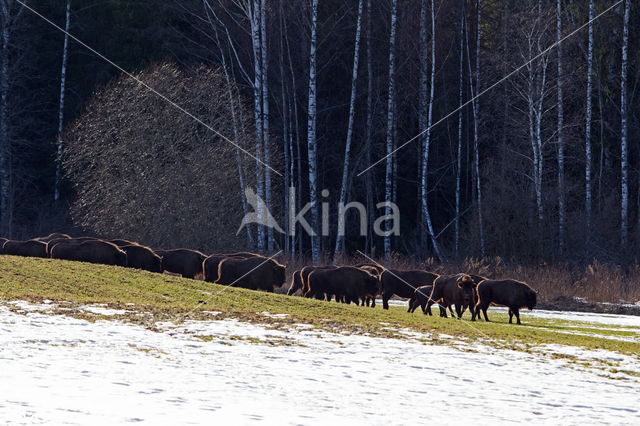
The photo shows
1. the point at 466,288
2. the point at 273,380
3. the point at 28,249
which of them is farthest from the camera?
the point at 28,249

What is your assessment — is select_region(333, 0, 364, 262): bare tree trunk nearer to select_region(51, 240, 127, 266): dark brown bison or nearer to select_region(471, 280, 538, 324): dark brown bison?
select_region(51, 240, 127, 266): dark brown bison

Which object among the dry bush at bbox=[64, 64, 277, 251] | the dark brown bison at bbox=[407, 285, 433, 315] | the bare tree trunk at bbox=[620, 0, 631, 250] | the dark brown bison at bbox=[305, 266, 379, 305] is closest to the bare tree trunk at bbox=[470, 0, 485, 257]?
the bare tree trunk at bbox=[620, 0, 631, 250]

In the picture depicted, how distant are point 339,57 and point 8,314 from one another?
40.3m

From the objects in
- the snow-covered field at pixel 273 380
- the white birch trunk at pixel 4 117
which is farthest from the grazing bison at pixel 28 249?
the white birch trunk at pixel 4 117

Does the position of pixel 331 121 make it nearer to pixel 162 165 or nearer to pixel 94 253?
pixel 162 165

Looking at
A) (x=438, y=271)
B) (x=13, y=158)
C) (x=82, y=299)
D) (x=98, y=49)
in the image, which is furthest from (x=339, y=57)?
(x=82, y=299)

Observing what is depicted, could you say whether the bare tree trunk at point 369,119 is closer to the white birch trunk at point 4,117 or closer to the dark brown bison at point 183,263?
the white birch trunk at point 4,117

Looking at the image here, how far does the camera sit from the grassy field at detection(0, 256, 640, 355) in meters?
17.7

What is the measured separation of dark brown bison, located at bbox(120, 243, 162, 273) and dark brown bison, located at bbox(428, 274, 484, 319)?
778cm

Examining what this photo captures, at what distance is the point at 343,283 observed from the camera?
26031mm

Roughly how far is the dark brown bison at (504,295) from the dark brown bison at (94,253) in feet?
31.4

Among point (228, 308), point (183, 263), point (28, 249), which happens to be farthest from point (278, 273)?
point (28, 249)

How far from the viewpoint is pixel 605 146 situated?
46844mm

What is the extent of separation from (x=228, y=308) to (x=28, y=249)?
38.5 feet
